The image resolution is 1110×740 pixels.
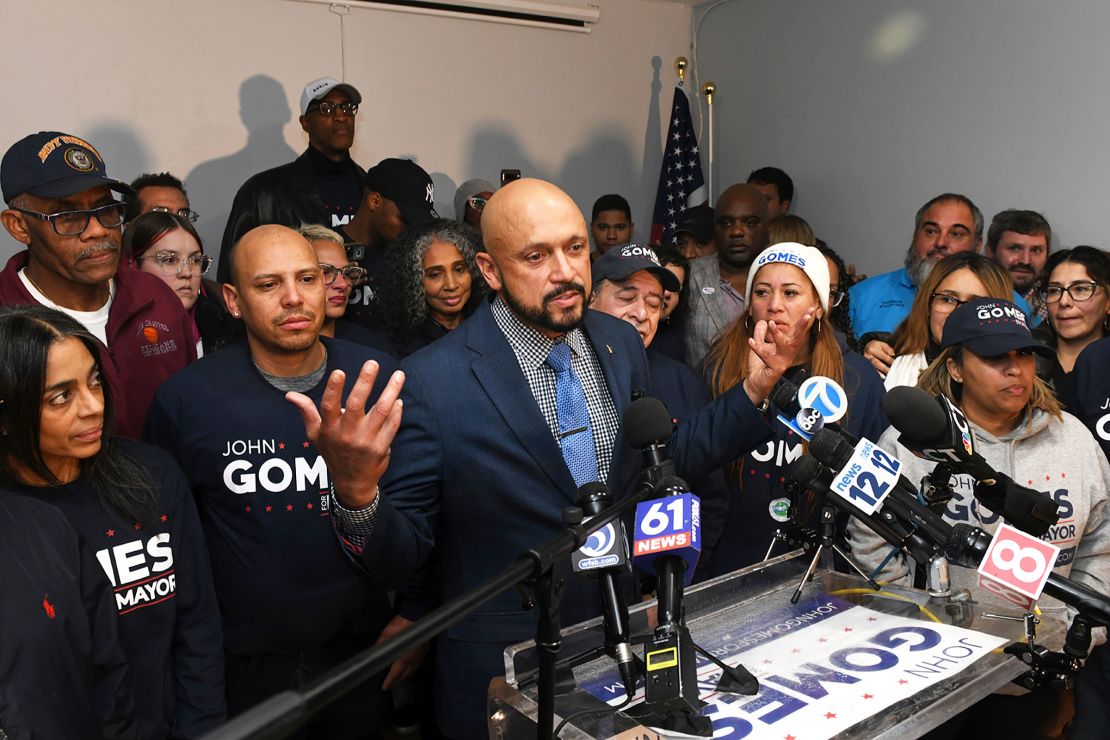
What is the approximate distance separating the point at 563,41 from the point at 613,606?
664 centimetres

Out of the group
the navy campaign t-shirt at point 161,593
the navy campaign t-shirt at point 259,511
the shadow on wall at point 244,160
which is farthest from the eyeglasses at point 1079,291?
the shadow on wall at point 244,160

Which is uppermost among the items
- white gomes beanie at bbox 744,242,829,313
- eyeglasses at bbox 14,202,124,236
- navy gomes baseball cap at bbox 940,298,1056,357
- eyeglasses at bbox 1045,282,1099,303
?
eyeglasses at bbox 14,202,124,236

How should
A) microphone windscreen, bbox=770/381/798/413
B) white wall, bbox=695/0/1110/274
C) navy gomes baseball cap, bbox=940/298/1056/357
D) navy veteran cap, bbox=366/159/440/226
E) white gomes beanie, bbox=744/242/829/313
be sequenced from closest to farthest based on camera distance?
microphone windscreen, bbox=770/381/798/413
navy gomes baseball cap, bbox=940/298/1056/357
white gomes beanie, bbox=744/242/829/313
navy veteran cap, bbox=366/159/440/226
white wall, bbox=695/0/1110/274

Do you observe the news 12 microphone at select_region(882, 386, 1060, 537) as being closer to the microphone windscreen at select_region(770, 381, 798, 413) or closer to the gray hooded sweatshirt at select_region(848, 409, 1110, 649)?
the microphone windscreen at select_region(770, 381, 798, 413)

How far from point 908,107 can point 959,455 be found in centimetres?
556

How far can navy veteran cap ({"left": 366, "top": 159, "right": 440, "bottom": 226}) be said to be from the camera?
14.2 ft

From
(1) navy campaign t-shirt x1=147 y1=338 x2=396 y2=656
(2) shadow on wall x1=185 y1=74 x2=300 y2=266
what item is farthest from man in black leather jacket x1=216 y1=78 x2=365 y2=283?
(1) navy campaign t-shirt x1=147 y1=338 x2=396 y2=656

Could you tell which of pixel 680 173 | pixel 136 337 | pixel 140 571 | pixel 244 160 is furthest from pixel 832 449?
pixel 680 173

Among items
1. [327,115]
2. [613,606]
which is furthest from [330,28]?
[613,606]

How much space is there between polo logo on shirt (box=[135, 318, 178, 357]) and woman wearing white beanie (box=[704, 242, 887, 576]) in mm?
1786

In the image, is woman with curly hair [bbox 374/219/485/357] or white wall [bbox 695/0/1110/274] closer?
woman with curly hair [bbox 374/219/485/357]

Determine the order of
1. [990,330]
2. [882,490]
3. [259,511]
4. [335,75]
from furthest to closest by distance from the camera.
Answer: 1. [335,75]
2. [990,330]
3. [259,511]
4. [882,490]

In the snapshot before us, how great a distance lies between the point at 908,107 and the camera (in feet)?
21.4

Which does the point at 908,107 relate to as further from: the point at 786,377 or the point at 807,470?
the point at 807,470
